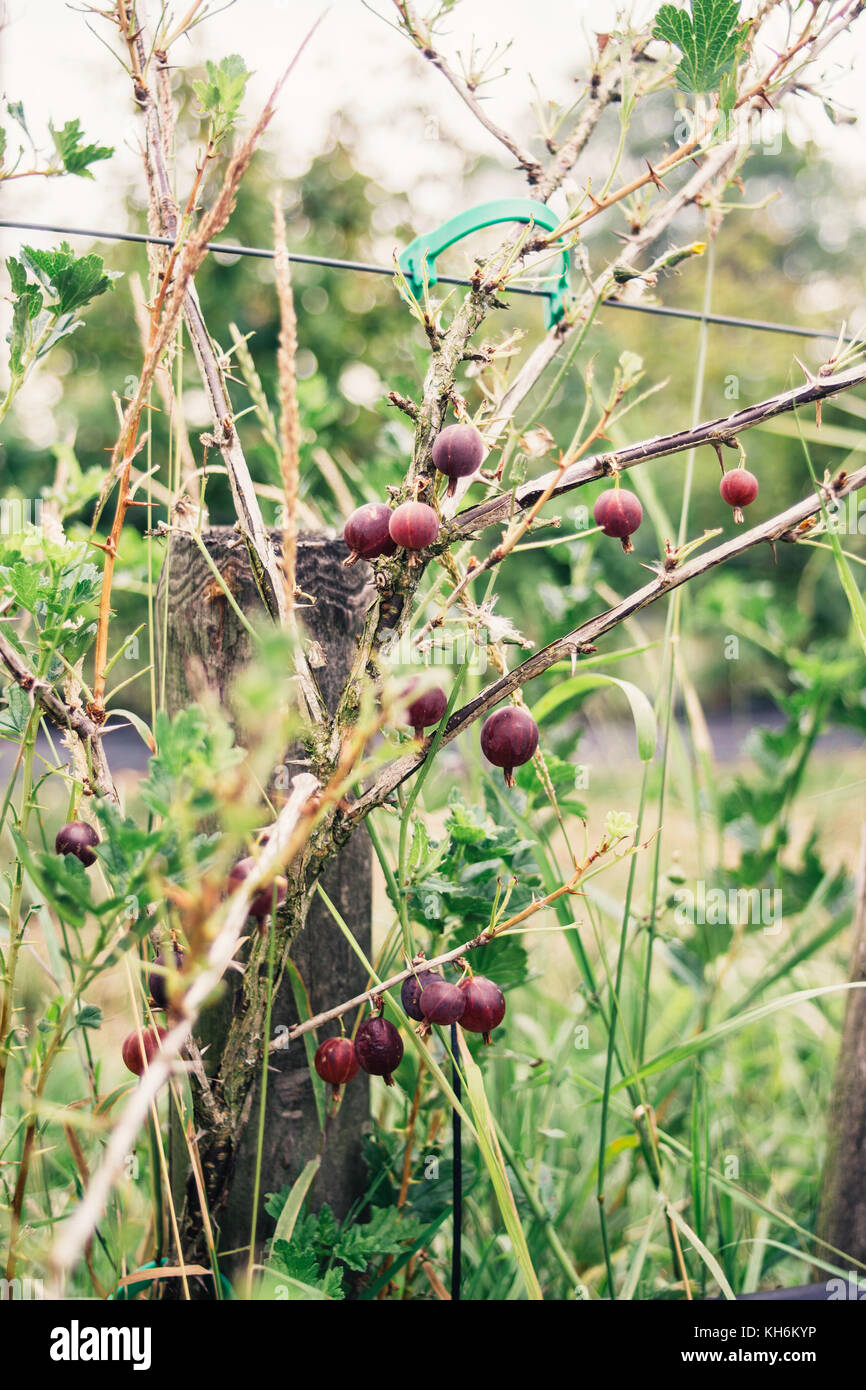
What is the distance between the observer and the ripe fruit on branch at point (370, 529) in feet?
1.96

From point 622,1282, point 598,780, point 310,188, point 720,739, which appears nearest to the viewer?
point 622,1282

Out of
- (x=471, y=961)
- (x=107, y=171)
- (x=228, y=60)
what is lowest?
(x=471, y=961)

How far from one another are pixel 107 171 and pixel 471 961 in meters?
3.71

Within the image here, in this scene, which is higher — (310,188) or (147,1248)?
(310,188)

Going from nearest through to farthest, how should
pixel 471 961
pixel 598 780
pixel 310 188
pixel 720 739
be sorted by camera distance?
pixel 471 961 < pixel 598 780 < pixel 310 188 < pixel 720 739

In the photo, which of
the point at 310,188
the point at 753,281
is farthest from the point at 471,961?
the point at 753,281

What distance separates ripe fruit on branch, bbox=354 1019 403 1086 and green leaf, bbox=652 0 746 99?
2.19ft

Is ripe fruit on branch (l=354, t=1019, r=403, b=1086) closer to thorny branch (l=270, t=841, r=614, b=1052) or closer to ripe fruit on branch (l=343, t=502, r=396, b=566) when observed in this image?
thorny branch (l=270, t=841, r=614, b=1052)

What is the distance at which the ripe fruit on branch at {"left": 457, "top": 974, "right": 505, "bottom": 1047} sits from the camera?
0.61 metres

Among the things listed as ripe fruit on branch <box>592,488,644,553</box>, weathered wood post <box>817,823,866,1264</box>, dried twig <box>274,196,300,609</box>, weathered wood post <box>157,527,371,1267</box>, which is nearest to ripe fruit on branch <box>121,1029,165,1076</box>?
weathered wood post <box>157,527,371,1267</box>

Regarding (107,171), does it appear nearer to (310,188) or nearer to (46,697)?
(310,188)

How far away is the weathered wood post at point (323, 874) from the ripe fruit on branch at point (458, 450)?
21 cm

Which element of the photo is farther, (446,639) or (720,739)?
(720,739)

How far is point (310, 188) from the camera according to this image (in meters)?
4.11
